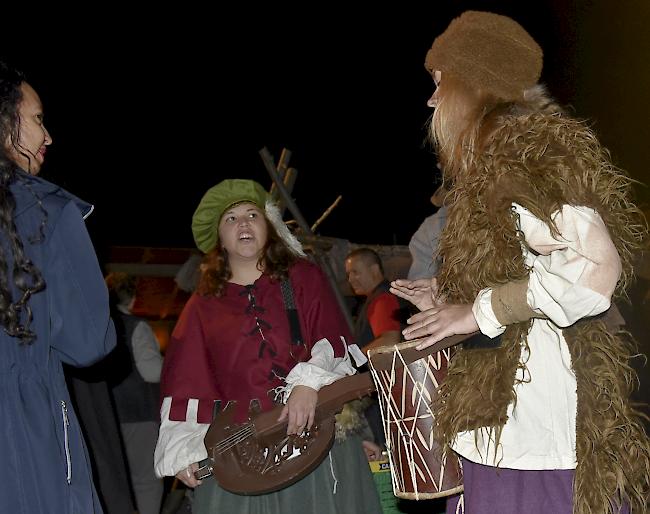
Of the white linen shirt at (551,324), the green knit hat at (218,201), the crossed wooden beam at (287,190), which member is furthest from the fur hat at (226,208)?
the crossed wooden beam at (287,190)

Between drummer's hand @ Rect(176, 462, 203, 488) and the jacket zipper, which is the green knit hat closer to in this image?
drummer's hand @ Rect(176, 462, 203, 488)

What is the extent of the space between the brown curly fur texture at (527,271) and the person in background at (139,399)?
379 centimetres

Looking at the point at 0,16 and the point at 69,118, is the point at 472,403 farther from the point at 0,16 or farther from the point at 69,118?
the point at 69,118

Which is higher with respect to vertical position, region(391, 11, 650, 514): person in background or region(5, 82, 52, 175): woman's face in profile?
region(5, 82, 52, 175): woman's face in profile

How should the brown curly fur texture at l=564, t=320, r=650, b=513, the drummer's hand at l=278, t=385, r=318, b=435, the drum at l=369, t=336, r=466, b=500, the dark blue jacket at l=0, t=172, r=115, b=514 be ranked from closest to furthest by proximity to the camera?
the dark blue jacket at l=0, t=172, r=115, b=514, the brown curly fur texture at l=564, t=320, r=650, b=513, the drum at l=369, t=336, r=466, b=500, the drummer's hand at l=278, t=385, r=318, b=435

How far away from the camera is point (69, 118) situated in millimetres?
18859

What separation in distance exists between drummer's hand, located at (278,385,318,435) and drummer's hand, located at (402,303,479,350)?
44.9 inches

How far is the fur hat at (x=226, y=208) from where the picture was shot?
4285mm

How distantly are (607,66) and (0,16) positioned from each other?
8.86 metres

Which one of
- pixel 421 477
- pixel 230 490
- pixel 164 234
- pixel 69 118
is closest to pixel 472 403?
pixel 421 477

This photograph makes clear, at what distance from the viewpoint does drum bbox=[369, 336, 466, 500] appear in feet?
8.59

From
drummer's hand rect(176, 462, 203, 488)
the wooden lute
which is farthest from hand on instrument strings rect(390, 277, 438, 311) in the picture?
drummer's hand rect(176, 462, 203, 488)

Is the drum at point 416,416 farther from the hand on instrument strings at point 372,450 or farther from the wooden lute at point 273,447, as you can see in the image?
the hand on instrument strings at point 372,450

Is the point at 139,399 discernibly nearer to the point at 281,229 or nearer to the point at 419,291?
the point at 281,229
